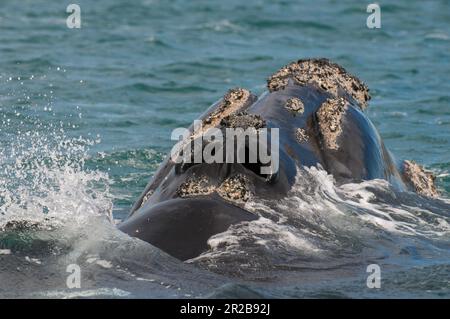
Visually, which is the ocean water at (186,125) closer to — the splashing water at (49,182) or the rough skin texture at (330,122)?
the splashing water at (49,182)

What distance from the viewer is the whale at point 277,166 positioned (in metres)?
8.08

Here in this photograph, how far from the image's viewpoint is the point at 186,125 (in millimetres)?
18203

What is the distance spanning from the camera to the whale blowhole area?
35.3ft

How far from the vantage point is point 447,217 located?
9.97 metres

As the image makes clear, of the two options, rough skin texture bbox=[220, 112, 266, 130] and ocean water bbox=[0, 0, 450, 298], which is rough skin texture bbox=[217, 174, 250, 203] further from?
rough skin texture bbox=[220, 112, 266, 130]

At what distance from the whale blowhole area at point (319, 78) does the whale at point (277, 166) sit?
10 mm

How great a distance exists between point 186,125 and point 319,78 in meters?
7.58

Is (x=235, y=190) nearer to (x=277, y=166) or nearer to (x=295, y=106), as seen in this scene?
(x=277, y=166)

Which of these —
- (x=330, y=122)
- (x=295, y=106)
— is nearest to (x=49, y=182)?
(x=295, y=106)

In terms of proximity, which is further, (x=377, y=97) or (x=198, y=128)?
(x=377, y=97)
